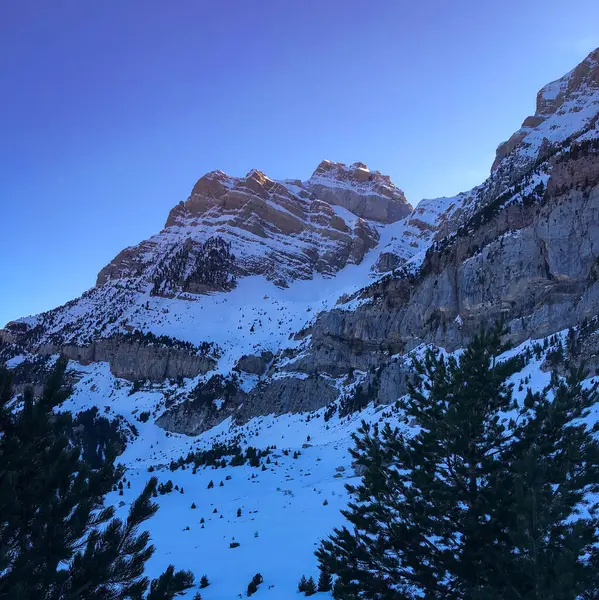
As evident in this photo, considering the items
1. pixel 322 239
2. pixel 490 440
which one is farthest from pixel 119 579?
pixel 322 239

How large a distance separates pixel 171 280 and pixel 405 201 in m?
113

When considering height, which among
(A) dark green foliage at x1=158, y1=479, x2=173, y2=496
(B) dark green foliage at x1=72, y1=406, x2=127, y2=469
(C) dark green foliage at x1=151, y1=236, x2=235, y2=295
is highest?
(C) dark green foliage at x1=151, y1=236, x2=235, y2=295

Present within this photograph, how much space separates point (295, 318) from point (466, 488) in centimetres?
8980

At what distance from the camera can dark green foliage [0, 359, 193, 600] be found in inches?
161

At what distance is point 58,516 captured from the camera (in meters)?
4.42

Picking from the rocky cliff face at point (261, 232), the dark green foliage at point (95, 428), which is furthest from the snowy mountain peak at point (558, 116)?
the dark green foliage at point (95, 428)

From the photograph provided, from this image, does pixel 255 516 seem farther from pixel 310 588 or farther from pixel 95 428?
pixel 95 428

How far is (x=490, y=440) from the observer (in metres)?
6.93

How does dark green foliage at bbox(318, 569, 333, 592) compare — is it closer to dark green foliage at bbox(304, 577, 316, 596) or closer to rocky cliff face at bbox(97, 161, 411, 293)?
dark green foliage at bbox(304, 577, 316, 596)

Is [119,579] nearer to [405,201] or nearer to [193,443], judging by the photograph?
[193,443]

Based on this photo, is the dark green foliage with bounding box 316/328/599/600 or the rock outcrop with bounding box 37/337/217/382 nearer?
the dark green foliage with bounding box 316/328/599/600

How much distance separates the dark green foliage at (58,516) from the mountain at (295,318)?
0.69 m

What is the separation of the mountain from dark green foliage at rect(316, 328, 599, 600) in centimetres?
326

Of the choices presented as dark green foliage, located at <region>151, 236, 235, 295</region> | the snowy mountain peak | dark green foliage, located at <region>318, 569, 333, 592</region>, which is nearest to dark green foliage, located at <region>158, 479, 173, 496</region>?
dark green foliage, located at <region>318, 569, 333, 592</region>
